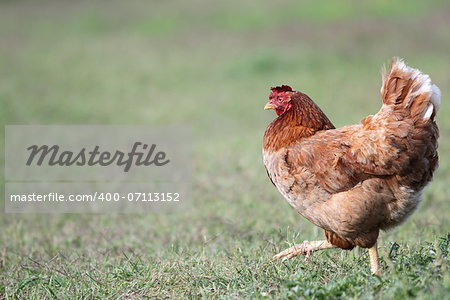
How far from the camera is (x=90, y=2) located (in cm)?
3000

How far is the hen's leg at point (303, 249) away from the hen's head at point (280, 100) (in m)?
1.09

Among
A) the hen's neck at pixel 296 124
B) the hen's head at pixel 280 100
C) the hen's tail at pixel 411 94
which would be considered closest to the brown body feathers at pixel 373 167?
the hen's tail at pixel 411 94

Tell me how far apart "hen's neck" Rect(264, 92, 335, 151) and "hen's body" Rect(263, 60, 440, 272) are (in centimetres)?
17

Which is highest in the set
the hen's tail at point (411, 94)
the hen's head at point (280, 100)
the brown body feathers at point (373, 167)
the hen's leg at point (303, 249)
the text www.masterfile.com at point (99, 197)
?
the text www.masterfile.com at point (99, 197)

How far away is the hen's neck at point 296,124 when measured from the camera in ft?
15.6

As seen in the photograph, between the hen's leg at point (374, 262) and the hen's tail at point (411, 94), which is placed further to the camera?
the hen's tail at point (411, 94)

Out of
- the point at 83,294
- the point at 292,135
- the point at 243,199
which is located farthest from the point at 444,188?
the point at 83,294

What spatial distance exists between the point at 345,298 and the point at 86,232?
412 cm

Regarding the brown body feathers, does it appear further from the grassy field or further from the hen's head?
the hen's head

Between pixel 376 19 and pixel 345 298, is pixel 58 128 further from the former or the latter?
pixel 376 19

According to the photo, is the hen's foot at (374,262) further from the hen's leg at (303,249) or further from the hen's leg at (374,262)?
the hen's leg at (303,249)

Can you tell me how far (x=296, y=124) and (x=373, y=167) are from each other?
0.75 meters

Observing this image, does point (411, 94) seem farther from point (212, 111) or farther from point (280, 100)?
point (212, 111)

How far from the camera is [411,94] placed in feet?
14.3
